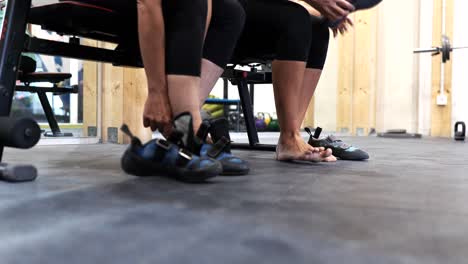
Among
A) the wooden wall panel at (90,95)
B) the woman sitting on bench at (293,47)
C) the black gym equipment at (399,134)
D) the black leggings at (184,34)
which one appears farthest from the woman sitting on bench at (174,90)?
the black gym equipment at (399,134)

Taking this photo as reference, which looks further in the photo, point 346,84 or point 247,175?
point 346,84

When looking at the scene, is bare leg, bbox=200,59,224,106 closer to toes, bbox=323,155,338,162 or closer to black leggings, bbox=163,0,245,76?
black leggings, bbox=163,0,245,76

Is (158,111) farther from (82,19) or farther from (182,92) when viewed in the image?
(82,19)

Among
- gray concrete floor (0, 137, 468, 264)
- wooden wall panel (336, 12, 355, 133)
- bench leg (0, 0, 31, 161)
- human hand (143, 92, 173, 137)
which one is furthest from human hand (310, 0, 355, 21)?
wooden wall panel (336, 12, 355, 133)

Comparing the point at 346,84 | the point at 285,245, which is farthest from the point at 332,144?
the point at 346,84

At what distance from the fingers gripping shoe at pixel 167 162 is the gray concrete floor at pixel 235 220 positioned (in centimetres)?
3

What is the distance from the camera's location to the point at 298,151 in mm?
1371

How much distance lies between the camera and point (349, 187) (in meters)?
0.91

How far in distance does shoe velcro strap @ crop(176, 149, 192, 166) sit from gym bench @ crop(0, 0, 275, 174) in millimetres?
335

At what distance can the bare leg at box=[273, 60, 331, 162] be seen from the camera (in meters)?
1.35

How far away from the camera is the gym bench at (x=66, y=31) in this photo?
3.02ft

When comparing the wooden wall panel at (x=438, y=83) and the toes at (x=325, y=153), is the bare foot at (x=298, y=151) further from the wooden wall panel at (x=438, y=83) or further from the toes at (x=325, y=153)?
the wooden wall panel at (x=438, y=83)

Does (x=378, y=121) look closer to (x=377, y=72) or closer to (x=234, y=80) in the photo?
(x=377, y=72)

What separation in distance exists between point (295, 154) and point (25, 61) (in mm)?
1884
